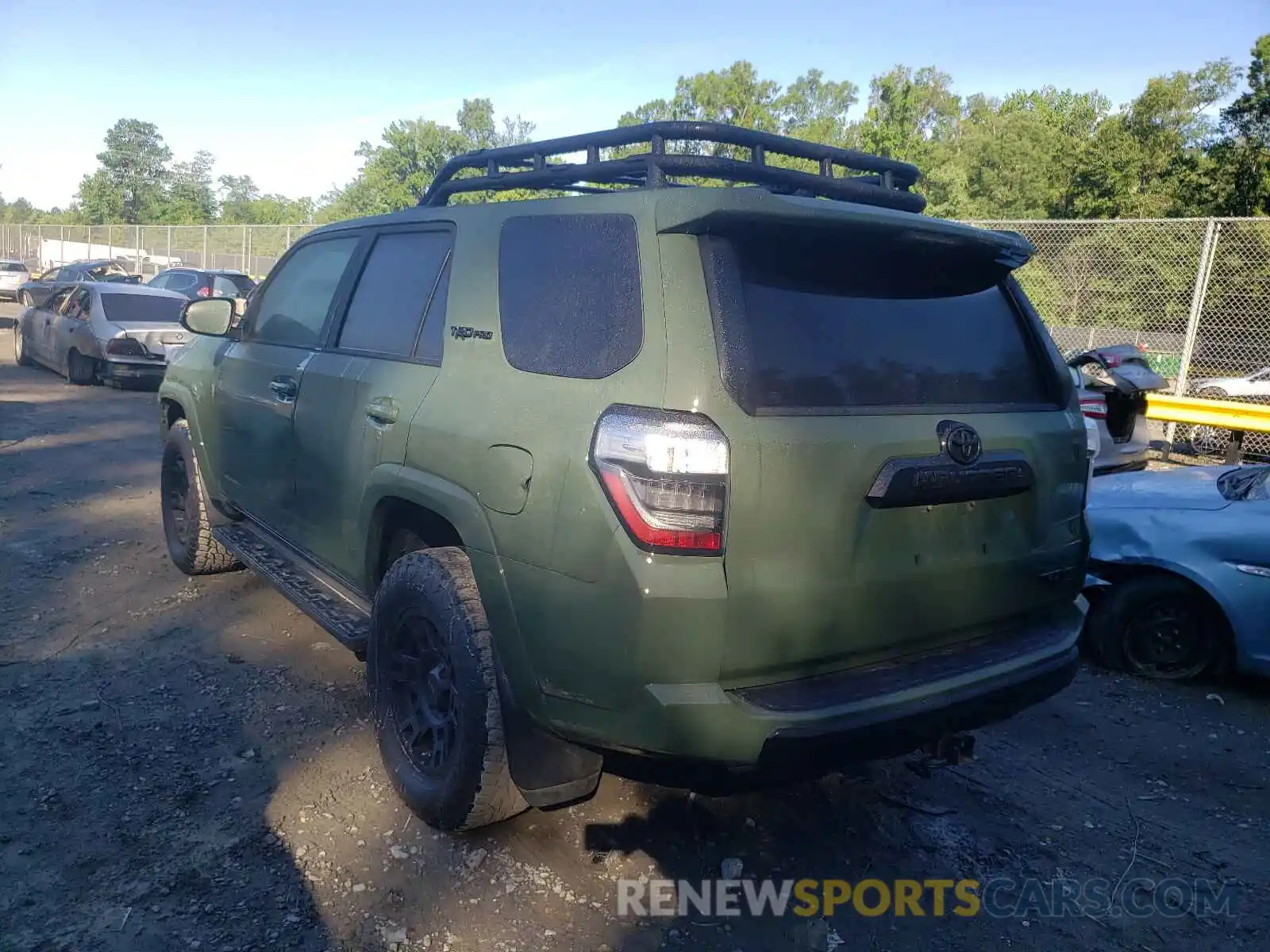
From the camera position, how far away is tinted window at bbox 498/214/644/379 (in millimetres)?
2400

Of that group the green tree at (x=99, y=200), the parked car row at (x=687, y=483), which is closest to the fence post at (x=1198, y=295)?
the parked car row at (x=687, y=483)

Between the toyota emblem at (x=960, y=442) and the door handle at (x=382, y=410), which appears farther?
the door handle at (x=382, y=410)

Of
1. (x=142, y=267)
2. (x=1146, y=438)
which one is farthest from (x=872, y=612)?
(x=142, y=267)

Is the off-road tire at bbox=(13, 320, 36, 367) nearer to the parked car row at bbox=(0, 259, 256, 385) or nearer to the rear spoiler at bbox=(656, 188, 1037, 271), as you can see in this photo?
the parked car row at bbox=(0, 259, 256, 385)

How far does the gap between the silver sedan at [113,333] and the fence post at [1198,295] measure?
12.3 metres

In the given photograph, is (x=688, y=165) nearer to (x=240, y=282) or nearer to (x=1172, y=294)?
(x=1172, y=294)

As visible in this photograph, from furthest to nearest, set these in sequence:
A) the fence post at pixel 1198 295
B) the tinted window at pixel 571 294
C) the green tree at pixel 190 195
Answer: the green tree at pixel 190 195, the fence post at pixel 1198 295, the tinted window at pixel 571 294

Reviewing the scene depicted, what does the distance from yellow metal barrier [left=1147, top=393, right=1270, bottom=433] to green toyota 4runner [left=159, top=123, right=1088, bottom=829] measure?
805cm

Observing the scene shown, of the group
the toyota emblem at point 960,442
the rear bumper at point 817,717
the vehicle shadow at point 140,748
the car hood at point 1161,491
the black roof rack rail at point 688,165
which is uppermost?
the black roof rack rail at point 688,165

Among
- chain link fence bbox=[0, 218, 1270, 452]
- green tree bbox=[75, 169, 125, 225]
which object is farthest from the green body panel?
green tree bbox=[75, 169, 125, 225]

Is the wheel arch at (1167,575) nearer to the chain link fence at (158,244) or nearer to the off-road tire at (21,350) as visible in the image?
the off-road tire at (21,350)

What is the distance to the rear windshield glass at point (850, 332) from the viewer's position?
7.60 feet

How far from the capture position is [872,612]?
2.39 meters

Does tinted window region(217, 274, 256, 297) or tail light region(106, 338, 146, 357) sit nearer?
tail light region(106, 338, 146, 357)
